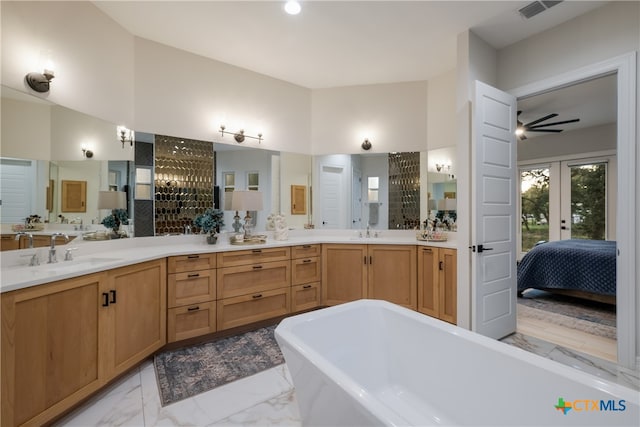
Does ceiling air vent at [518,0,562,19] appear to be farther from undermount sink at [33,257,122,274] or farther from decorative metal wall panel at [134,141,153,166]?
undermount sink at [33,257,122,274]

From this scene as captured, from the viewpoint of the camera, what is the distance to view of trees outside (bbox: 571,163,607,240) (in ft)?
17.8

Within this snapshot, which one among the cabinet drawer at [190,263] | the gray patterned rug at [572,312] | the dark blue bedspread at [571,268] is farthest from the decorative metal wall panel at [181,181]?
the dark blue bedspread at [571,268]

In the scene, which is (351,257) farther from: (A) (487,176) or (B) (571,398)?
(B) (571,398)

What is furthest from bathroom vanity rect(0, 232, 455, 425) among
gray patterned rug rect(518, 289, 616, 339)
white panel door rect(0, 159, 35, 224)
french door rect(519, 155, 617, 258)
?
french door rect(519, 155, 617, 258)

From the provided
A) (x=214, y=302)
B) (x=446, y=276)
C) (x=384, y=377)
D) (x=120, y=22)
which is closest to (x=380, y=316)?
(x=384, y=377)

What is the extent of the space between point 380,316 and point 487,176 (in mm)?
1692

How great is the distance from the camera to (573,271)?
3.78 m

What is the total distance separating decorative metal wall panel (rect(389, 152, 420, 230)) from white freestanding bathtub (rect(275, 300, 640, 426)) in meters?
2.02

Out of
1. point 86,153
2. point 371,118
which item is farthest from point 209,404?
point 371,118

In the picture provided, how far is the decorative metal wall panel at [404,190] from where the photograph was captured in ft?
12.4

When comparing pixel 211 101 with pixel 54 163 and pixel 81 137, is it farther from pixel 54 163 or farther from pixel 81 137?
pixel 54 163

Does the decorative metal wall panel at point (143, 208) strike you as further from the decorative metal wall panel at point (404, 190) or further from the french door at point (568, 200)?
the french door at point (568, 200)

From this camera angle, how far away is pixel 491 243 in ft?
9.02

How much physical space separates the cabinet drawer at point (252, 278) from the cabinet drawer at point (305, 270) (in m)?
0.06
